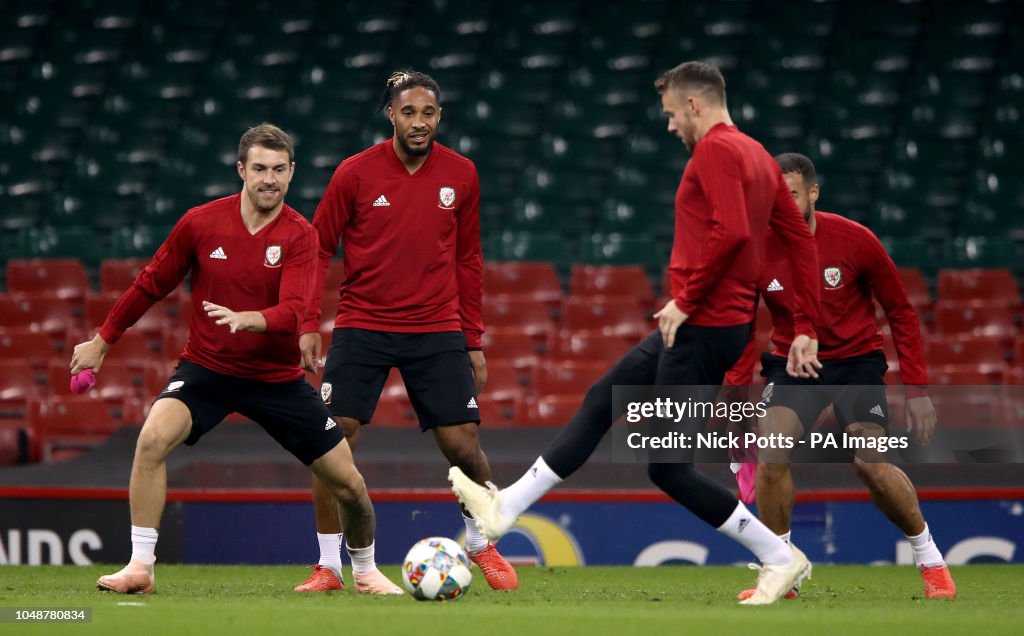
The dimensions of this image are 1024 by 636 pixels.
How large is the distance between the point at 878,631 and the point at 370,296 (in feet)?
8.83

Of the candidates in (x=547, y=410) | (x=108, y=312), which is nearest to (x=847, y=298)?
(x=547, y=410)

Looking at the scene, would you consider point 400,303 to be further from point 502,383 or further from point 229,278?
point 502,383

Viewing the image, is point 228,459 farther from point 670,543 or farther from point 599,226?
point 599,226

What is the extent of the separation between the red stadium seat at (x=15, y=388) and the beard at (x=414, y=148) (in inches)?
225

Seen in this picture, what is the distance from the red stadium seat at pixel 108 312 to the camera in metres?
11.2

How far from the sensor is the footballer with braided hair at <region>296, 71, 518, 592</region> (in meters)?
5.99

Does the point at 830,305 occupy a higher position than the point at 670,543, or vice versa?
the point at 830,305

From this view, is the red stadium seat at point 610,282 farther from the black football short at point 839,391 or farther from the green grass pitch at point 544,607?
the black football short at point 839,391

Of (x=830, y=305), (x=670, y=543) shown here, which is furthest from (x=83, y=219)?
(x=830, y=305)

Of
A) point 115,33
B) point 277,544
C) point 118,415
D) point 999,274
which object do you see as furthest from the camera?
point 115,33

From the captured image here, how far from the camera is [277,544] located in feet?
25.4

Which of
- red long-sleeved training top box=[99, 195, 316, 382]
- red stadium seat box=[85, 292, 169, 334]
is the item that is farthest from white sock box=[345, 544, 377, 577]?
red stadium seat box=[85, 292, 169, 334]

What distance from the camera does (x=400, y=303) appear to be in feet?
19.8

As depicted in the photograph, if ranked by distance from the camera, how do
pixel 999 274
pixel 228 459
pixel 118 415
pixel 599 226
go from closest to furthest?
1. pixel 228 459
2. pixel 118 415
3. pixel 999 274
4. pixel 599 226
